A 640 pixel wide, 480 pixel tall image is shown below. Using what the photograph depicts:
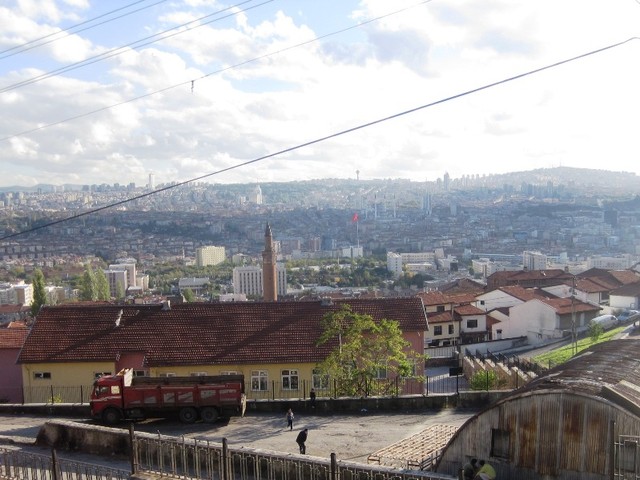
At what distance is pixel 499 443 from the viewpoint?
422 inches

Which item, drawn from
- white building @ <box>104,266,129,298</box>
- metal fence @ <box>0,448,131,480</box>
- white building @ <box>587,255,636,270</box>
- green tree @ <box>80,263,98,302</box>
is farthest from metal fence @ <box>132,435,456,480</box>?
white building @ <box>587,255,636,270</box>

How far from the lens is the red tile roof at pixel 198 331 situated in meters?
22.5

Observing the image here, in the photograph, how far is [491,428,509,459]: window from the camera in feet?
35.0

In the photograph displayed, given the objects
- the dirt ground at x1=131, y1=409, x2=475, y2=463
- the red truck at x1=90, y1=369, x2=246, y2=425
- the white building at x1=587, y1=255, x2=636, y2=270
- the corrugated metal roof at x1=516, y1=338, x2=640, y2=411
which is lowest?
the white building at x1=587, y1=255, x2=636, y2=270

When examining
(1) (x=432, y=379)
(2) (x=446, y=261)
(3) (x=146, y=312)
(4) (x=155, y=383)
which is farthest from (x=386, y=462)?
(2) (x=446, y=261)

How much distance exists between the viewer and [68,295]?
110 meters

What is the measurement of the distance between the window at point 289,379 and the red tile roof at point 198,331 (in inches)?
17.7

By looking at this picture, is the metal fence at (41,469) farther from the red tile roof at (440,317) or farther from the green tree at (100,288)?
the green tree at (100,288)

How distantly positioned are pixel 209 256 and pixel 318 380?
16292cm

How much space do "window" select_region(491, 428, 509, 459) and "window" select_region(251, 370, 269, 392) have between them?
41.4 feet

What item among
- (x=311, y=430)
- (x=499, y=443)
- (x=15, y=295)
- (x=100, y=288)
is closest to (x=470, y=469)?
(x=499, y=443)

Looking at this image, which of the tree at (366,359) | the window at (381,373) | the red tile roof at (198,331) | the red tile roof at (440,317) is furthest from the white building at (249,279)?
the tree at (366,359)

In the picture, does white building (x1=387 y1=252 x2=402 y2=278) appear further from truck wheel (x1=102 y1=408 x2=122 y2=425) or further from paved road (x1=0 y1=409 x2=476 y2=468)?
truck wheel (x1=102 y1=408 x2=122 y2=425)

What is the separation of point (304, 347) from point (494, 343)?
74.2ft
